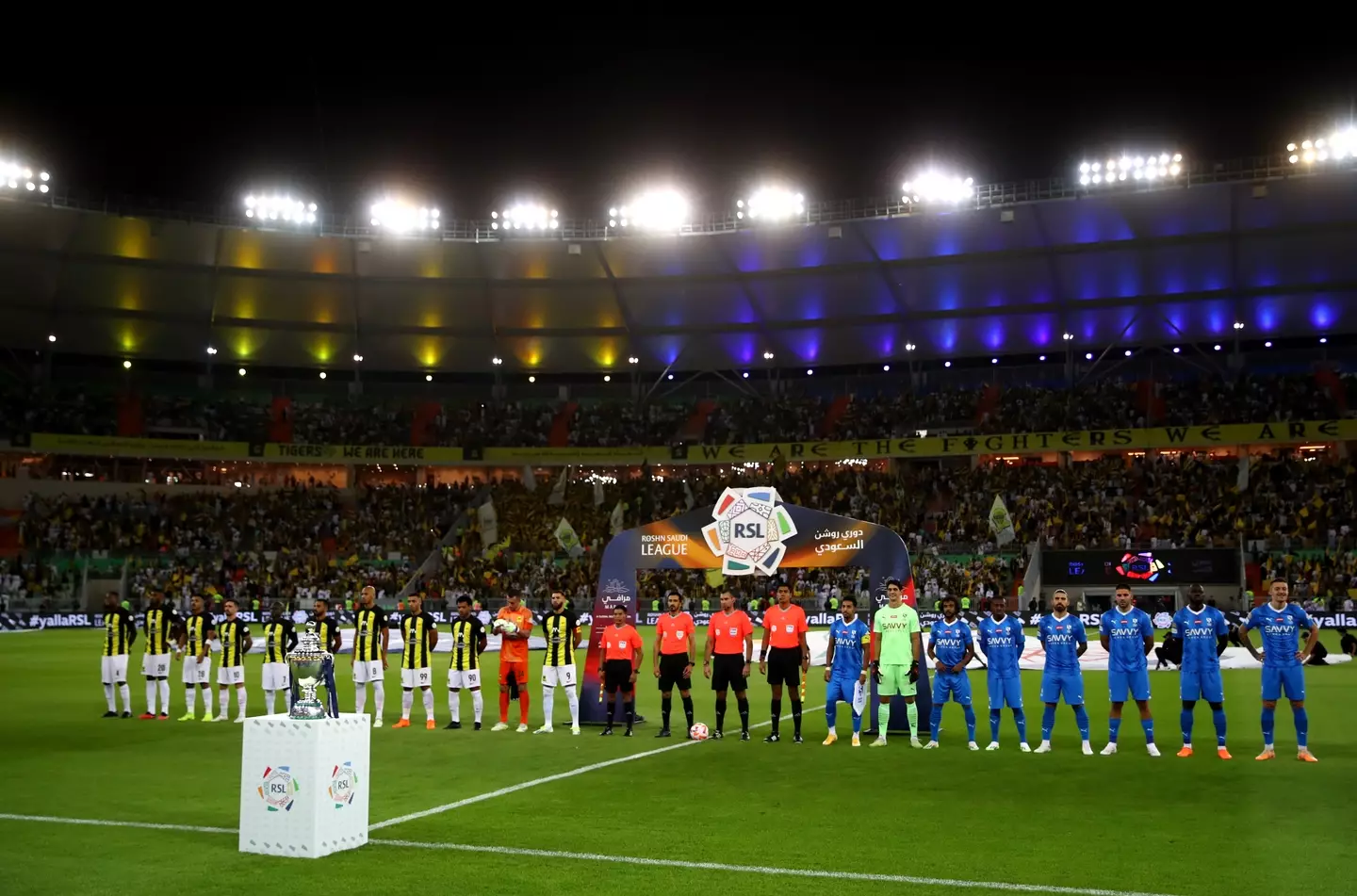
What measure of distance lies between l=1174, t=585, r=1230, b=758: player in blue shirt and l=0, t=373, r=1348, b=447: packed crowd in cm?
3849

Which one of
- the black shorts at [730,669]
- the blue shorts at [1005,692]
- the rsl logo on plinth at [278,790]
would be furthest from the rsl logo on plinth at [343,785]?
the blue shorts at [1005,692]

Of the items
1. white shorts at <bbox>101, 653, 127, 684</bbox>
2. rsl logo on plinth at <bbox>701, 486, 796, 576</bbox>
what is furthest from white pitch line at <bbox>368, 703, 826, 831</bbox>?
white shorts at <bbox>101, 653, 127, 684</bbox>

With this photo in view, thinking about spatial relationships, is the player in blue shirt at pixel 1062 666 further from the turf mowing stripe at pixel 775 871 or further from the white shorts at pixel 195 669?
the white shorts at pixel 195 669

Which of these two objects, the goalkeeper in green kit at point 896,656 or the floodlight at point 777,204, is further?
the floodlight at point 777,204

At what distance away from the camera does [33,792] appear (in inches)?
500

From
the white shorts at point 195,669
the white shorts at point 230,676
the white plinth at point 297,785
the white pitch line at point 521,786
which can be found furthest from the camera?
the white shorts at point 195,669

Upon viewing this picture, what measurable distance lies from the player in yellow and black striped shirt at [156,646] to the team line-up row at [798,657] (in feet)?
0.10

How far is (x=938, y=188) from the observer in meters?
45.2

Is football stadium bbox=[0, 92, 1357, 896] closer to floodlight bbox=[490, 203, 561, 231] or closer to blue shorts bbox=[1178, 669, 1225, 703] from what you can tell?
blue shorts bbox=[1178, 669, 1225, 703]

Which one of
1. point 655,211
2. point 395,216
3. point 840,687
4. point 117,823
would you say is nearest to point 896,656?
point 840,687

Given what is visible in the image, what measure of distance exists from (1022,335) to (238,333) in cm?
3597

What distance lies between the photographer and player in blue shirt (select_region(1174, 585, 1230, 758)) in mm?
14781

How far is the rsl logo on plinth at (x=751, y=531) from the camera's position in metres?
18.4

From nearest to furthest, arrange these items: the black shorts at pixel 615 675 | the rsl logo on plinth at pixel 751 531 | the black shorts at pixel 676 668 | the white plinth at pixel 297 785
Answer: the white plinth at pixel 297 785, the black shorts at pixel 676 668, the black shorts at pixel 615 675, the rsl logo on plinth at pixel 751 531
